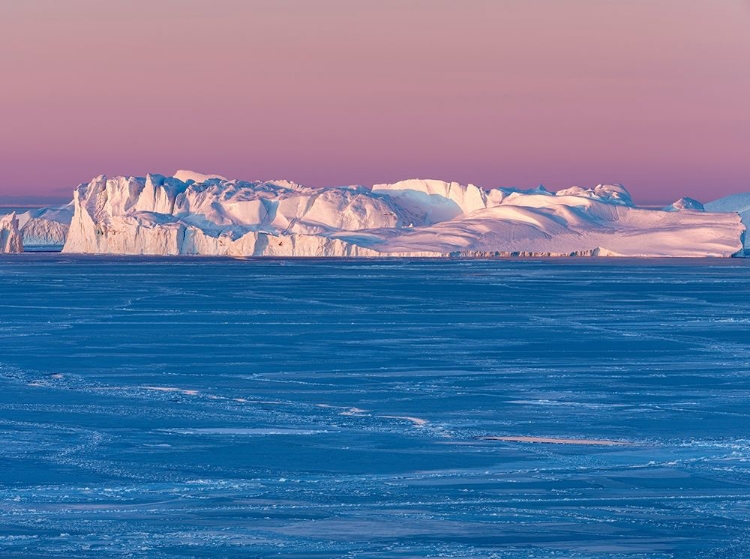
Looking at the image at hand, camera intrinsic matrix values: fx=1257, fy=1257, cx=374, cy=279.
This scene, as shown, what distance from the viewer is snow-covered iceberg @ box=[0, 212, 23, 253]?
8281cm

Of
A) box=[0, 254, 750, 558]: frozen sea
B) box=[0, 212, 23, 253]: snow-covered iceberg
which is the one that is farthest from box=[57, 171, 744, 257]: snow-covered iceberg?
box=[0, 254, 750, 558]: frozen sea

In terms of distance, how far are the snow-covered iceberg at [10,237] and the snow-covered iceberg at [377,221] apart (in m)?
3.68

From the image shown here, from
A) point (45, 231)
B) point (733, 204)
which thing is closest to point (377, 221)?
point (733, 204)

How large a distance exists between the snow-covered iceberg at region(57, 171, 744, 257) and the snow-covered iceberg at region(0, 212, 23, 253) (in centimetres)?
368

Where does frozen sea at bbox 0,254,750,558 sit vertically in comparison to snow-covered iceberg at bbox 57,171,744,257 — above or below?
below

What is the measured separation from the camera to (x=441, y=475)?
22.1 feet

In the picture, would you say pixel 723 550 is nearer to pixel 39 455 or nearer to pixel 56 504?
pixel 56 504

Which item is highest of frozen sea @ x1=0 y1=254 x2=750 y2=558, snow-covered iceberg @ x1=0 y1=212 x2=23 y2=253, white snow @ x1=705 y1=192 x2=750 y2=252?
white snow @ x1=705 y1=192 x2=750 y2=252

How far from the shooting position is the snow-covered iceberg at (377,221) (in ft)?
231

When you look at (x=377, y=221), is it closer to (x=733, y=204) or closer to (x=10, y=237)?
(x=733, y=204)

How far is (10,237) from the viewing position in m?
82.8

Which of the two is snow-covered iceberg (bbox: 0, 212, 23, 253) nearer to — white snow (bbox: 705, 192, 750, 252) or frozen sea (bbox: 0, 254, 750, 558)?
white snow (bbox: 705, 192, 750, 252)

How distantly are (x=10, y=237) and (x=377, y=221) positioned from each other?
24242mm

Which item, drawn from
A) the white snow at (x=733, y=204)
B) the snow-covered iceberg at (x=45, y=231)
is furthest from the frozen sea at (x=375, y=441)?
the snow-covered iceberg at (x=45, y=231)
